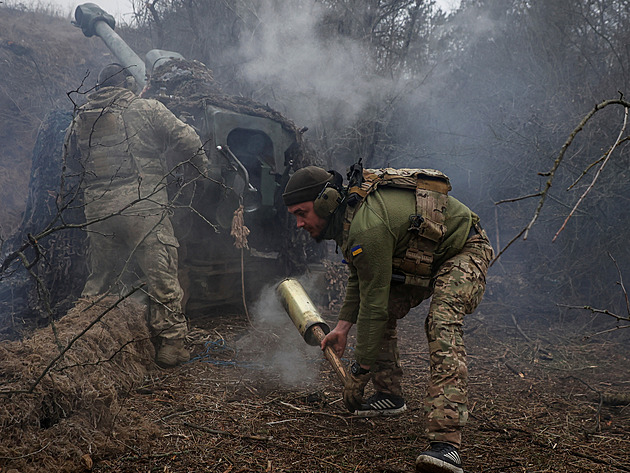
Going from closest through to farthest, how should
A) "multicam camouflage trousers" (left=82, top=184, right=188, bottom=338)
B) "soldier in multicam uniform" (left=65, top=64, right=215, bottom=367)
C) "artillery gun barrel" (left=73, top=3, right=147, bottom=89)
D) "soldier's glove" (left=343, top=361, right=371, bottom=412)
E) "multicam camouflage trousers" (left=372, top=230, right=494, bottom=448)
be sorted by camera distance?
"multicam camouflage trousers" (left=372, top=230, right=494, bottom=448) < "soldier's glove" (left=343, top=361, right=371, bottom=412) < "multicam camouflage trousers" (left=82, top=184, right=188, bottom=338) < "soldier in multicam uniform" (left=65, top=64, right=215, bottom=367) < "artillery gun barrel" (left=73, top=3, right=147, bottom=89)

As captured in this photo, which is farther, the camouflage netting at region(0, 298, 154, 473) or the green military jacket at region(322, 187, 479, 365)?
the green military jacket at region(322, 187, 479, 365)

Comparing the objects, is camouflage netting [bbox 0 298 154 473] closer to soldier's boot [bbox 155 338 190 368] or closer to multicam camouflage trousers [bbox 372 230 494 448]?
soldier's boot [bbox 155 338 190 368]

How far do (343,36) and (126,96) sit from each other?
5452 mm

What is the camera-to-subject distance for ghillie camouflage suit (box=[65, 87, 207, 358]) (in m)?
4.34

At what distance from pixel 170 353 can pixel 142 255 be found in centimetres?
98

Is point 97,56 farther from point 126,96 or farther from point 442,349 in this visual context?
point 442,349

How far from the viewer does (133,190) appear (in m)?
4.54

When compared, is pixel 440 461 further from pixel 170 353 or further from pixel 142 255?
pixel 142 255

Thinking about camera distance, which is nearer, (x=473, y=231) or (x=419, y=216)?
(x=419, y=216)

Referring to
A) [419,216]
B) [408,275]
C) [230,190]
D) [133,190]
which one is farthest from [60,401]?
[230,190]

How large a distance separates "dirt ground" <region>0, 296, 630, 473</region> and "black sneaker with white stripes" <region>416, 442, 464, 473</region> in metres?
0.24

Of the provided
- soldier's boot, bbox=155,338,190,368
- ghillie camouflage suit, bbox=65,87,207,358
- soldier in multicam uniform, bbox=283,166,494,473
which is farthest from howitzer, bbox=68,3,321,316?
soldier in multicam uniform, bbox=283,166,494,473

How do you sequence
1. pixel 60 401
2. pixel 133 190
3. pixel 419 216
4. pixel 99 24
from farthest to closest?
pixel 99 24 < pixel 133 190 < pixel 419 216 < pixel 60 401

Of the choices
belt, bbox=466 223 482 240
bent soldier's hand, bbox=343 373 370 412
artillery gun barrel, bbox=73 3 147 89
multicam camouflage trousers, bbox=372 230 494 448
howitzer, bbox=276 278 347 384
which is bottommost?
bent soldier's hand, bbox=343 373 370 412
